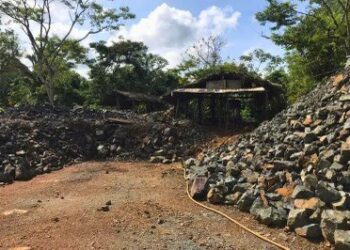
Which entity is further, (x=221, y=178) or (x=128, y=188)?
(x=128, y=188)

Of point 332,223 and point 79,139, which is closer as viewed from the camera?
point 332,223

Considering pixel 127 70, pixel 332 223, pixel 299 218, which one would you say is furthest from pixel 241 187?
pixel 127 70

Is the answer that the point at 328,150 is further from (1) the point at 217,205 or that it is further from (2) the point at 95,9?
(2) the point at 95,9

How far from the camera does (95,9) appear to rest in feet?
89.6

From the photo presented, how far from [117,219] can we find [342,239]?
385 centimetres

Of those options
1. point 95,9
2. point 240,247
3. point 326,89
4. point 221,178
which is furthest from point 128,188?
point 95,9

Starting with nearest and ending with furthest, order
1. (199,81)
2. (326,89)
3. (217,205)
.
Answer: (217,205)
(326,89)
(199,81)

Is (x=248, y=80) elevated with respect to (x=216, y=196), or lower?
elevated

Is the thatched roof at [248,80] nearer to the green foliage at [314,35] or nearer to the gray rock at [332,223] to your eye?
the green foliage at [314,35]

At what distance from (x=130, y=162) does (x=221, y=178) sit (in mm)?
5450

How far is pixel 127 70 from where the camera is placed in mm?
33062

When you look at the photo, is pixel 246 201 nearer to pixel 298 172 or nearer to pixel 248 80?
pixel 298 172

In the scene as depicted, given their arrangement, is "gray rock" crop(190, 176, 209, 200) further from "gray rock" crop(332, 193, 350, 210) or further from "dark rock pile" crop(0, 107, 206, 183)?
"dark rock pile" crop(0, 107, 206, 183)

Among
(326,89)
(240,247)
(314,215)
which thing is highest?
(326,89)
